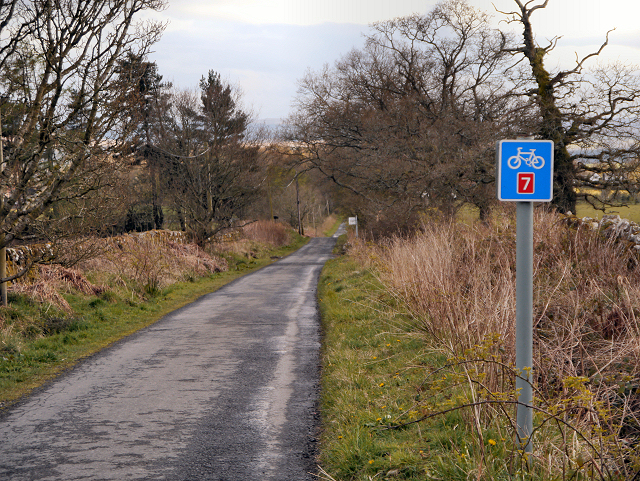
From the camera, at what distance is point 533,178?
10.4ft

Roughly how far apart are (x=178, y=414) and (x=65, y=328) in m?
5.66

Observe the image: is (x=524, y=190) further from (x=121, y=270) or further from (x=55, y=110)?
(x=121, y=270)

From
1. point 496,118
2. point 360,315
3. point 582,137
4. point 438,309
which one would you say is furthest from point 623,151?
point 438,309

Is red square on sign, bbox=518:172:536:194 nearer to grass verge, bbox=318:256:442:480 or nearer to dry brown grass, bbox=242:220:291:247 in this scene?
grass verge, bbox=318:256:442:480

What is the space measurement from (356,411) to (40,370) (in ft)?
16.2

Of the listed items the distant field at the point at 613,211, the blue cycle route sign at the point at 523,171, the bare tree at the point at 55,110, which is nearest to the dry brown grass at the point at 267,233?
the distant field at the point at 613,211

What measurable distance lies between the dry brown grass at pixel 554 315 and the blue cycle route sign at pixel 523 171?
3.69 ft

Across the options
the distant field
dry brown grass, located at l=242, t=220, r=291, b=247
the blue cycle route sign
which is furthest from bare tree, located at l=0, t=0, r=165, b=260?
dry brown grass, located at l=242, t=220, r=291, b=247

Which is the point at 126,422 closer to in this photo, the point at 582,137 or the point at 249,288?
the point at 249,288

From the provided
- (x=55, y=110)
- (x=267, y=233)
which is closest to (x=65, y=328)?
(x=55, y=110)

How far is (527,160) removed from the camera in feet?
10.4

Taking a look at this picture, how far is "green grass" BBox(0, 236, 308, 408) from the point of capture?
7.53m

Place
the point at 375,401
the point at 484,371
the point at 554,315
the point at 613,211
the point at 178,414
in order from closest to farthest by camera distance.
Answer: the point at 484,371
the point at 375,401
the point at 178,414
the point at 554,315
the point at 613,211

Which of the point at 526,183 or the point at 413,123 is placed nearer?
the point at 526,183
